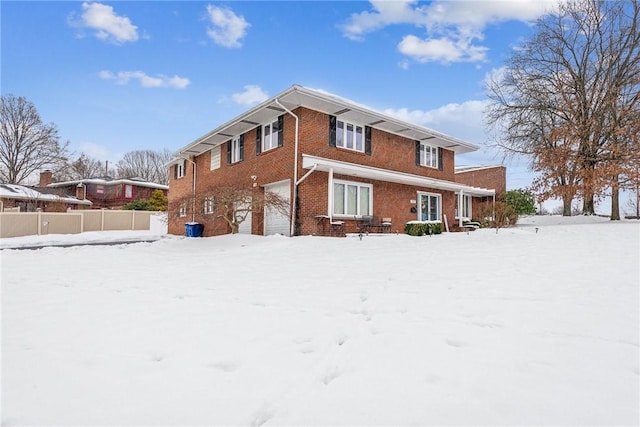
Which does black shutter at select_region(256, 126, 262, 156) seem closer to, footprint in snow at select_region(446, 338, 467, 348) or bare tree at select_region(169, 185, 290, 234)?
bare tree at select_region(169, 185, 290, 234)

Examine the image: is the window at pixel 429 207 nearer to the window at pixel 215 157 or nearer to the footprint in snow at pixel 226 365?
the window at pixel 215 157

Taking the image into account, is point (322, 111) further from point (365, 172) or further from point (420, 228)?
point (420, 228)

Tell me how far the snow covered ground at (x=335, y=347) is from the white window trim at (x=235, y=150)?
35.3 feet

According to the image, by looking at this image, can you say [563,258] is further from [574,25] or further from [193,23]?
[574,25]

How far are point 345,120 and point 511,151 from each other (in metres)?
10.7

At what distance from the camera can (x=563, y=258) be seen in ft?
19.4

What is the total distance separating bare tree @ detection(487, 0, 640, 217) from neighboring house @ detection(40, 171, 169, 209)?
3328 centimetres

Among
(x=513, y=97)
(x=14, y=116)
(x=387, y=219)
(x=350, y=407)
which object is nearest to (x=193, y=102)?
(x=387, y=219)

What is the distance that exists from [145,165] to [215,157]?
38041 mm

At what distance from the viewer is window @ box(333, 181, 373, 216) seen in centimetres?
1295

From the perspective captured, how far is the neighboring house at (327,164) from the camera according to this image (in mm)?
12164

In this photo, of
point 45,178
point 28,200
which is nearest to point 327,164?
point 28,200

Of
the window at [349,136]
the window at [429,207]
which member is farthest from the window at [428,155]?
the window at [349,136]

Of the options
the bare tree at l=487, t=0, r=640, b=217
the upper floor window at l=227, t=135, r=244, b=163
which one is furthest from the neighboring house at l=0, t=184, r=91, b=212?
the bare tree at l=487, t=0, r=640, b=217
